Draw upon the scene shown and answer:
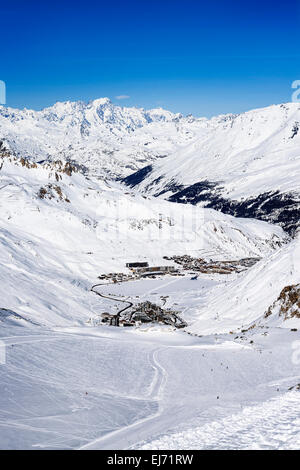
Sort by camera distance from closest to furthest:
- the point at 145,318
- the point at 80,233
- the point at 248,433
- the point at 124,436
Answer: the point at 248,433 → the point at 124,436 → the point at 145,318 → the point at 80,233

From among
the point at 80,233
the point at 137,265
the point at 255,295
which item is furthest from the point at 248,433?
the point at 80,233

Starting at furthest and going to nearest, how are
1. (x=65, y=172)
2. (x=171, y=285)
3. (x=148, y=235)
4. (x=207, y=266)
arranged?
(x=65, y=172) < (x=148, y=235) < (x=207, y=266) < (x=171, y=285)

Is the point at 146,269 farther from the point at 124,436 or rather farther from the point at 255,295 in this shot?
the point at 124,436

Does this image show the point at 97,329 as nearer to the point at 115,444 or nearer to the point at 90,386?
the point at 90,386

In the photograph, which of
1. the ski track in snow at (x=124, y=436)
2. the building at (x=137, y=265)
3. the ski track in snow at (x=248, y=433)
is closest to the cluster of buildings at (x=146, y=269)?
the building at (x=137, y=265)

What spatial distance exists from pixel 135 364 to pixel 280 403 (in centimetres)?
1080

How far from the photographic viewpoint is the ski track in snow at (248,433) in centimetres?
1105

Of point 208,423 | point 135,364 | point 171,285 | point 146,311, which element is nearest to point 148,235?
point 171,285

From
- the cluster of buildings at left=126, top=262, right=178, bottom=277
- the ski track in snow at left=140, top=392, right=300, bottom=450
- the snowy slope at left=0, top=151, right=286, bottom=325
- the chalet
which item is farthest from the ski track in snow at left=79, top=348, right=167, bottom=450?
the chalet

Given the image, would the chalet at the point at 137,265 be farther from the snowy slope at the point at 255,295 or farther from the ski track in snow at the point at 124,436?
the ski track in snow at the point at 124,436

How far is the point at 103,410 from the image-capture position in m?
16.0

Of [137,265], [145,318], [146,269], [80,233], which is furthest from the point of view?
[80,233]

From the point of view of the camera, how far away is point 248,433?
38.9ft

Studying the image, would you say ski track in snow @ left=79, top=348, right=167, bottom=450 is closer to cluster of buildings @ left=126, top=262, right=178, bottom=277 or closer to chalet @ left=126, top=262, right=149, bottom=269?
cluster of buildings @ left=126, top=262, right=178, bottom=277
